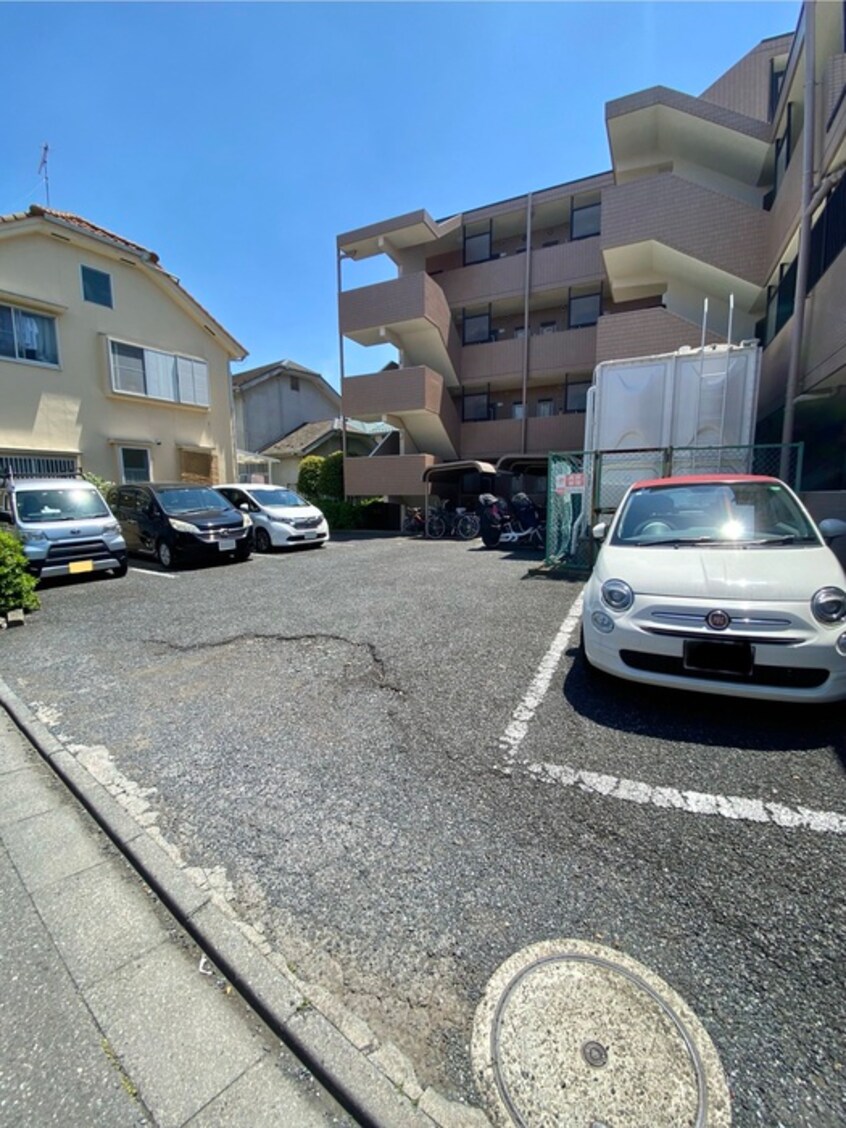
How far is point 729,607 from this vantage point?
114 inches

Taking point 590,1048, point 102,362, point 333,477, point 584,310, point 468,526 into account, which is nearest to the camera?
point 590,1048

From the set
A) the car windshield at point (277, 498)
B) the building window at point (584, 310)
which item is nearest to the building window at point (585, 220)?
the building window at point (584, 310)

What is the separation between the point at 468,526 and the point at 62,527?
9.22 m

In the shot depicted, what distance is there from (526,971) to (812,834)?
4.77ft

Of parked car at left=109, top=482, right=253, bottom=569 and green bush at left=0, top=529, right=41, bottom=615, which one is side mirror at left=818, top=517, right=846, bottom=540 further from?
parked car at left=109, top=482, right=253, bottom=569

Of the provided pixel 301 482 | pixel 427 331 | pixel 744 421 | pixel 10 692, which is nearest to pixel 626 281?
pixel 427 331

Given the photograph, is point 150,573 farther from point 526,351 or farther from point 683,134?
point 683,134

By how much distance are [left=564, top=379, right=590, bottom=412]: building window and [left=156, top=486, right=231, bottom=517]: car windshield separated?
10956 mm

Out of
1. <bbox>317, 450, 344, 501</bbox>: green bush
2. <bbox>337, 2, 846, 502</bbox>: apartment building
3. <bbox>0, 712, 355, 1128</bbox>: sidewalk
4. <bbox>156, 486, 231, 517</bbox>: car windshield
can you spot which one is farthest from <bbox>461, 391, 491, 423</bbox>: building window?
<bbox>0, 712, 355, 1128</bbox>: sidewalk

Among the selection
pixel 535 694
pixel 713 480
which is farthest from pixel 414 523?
pixel 535 694

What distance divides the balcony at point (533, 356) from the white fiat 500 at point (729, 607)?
11.8 meters

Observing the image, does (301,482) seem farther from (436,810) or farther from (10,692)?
(436,810)

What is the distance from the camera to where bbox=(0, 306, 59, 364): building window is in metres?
11.6

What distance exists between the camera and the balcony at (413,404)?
14.6 meters
